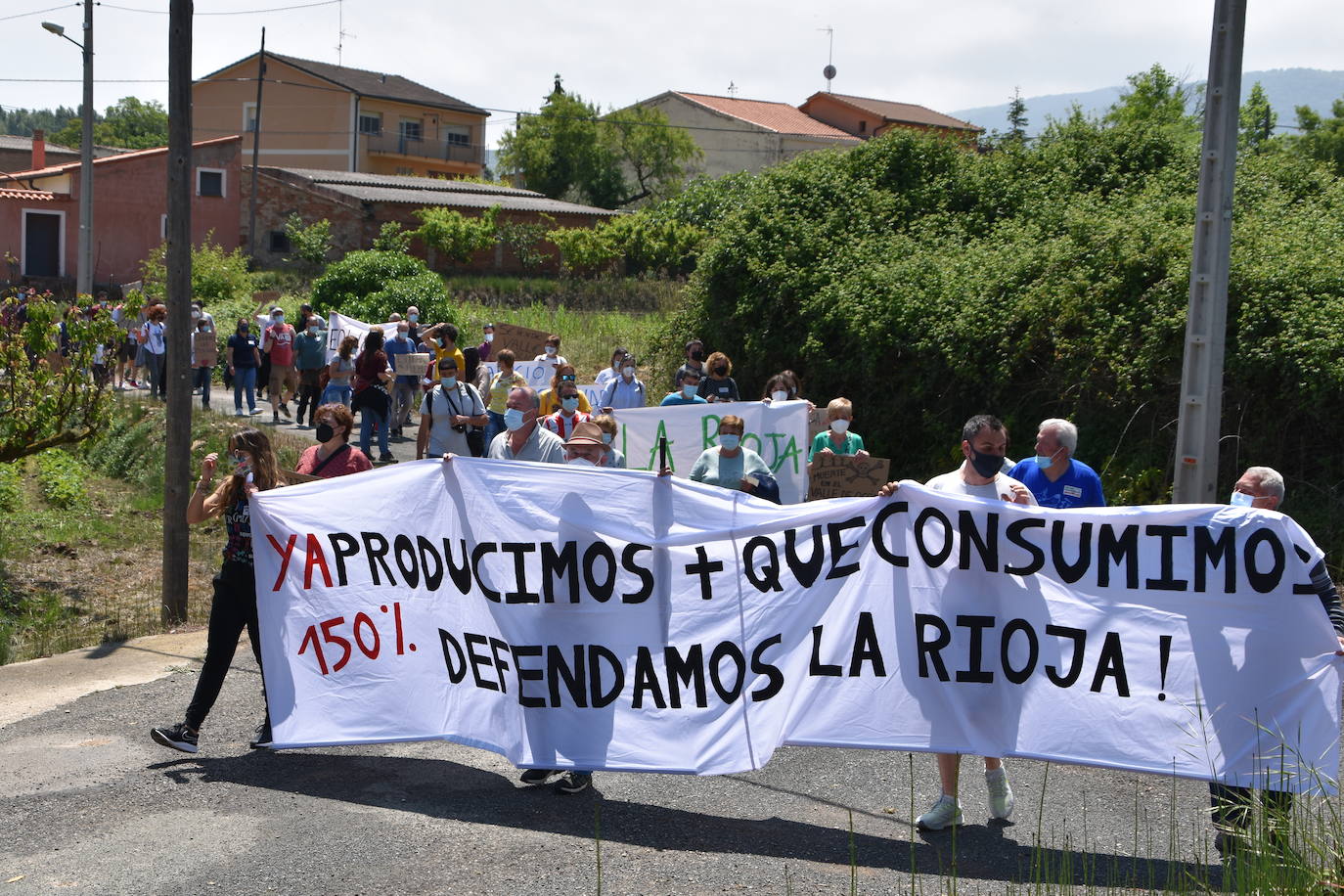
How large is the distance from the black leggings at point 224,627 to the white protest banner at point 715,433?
5.91 meters

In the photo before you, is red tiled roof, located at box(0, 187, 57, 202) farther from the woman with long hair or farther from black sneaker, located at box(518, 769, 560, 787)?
black sneaker, located at box(518, 769, 560, 787)

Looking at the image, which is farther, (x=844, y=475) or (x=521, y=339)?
(x=521, y=339)

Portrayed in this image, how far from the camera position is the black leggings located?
277 inches

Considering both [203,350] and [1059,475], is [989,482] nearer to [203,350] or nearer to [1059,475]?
[1059,475]

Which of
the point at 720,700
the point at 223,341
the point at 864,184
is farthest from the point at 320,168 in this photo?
the point at 720,700

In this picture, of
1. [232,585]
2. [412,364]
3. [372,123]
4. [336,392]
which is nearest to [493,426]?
[336,392]

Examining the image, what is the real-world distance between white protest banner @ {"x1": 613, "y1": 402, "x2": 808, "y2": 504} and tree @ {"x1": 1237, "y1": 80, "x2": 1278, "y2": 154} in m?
9.01

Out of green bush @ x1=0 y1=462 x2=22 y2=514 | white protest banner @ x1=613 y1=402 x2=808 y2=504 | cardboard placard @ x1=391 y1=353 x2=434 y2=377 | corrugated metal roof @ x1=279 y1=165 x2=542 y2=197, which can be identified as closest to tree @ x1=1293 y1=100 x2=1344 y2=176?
corrugated metal roof @ x1=279 y1=165 x2=542 y2=197

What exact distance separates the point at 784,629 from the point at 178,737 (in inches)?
128

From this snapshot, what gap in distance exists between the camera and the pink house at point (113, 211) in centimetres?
4756

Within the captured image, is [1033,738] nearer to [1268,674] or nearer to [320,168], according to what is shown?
[1268,674]

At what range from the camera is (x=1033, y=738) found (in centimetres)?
604

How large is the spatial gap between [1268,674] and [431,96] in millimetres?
76317

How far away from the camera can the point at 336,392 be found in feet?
60.7
